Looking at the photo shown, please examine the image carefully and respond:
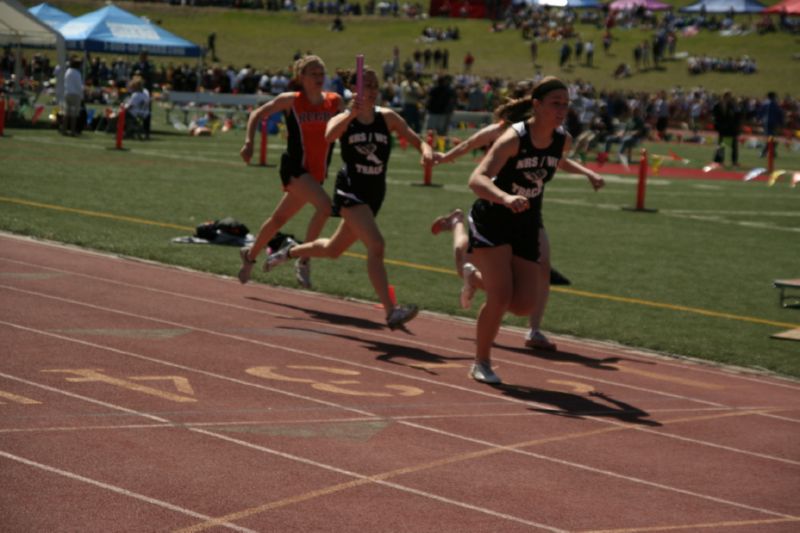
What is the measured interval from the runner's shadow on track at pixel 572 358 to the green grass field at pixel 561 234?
0.81 metres

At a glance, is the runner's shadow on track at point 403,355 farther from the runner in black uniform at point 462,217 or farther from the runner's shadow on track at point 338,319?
the runner's shadow on track at point 338,319

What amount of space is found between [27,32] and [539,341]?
106 feet

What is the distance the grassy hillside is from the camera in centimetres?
7325

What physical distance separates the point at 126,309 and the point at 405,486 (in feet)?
17.2

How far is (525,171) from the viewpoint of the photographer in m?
Result: 9.52

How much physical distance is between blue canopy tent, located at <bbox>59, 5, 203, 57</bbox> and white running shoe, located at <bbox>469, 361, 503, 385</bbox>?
35958 mm

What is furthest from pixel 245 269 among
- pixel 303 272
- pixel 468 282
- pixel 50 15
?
pixel 50 15

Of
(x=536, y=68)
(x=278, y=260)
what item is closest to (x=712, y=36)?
(x=536, y=68)

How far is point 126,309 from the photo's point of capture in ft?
37.7

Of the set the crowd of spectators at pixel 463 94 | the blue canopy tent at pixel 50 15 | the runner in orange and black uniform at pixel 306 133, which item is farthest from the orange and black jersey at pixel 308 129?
the blue canopy tent at pixel 50 15

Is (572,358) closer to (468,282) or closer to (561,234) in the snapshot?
(468,282)

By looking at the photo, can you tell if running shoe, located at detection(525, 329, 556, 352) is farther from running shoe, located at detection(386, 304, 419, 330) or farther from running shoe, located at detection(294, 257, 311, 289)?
running shoe, located at detection(294, 257, 311, 289)

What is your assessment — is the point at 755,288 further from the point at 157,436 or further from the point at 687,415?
the point at 157,436

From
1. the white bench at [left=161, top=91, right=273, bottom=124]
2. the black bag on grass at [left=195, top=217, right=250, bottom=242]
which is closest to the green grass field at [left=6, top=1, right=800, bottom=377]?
the black bag on grass at [left=195, top=217, right=250, bottom=242]
